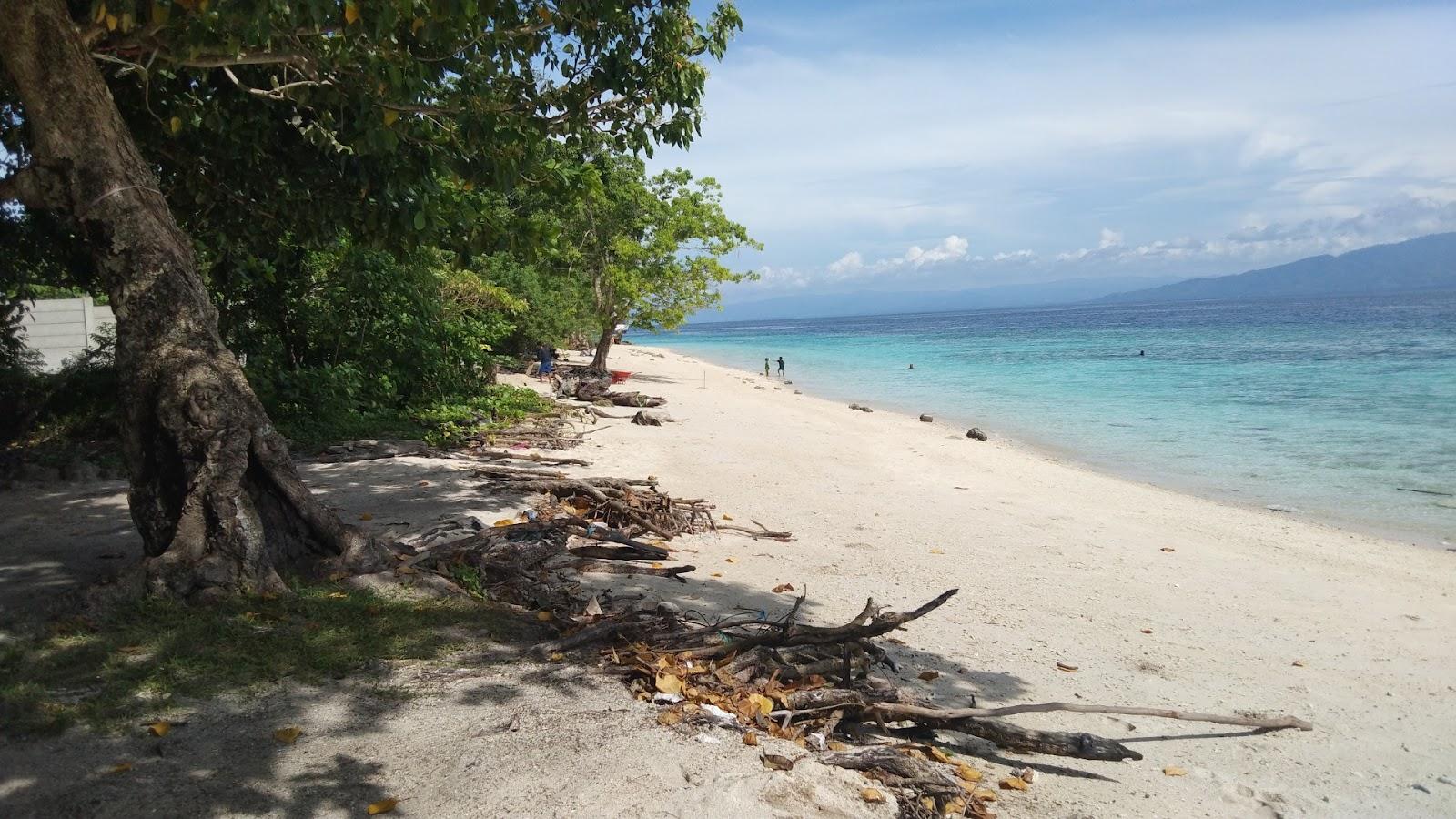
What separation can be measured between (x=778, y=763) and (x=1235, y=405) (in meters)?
26.6

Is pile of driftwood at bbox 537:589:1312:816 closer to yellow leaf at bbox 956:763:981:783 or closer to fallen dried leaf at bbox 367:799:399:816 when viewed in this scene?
yellow leaf at bbox 956:763:981:783

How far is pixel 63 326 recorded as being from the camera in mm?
18438

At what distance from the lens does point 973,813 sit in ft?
11.9

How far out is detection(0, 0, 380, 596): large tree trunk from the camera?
5.02 m

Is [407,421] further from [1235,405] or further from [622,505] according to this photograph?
[1235,405]

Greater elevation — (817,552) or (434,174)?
(434,174)

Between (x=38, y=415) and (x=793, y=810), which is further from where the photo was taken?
(x=38, y=415)

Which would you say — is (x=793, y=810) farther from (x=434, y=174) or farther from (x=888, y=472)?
(x=888, y=472)

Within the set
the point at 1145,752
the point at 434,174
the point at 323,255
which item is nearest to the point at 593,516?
the point at 434,174

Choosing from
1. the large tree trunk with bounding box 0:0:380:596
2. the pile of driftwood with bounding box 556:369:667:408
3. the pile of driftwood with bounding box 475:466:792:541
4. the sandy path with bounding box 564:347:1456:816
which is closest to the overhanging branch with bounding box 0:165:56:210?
the large tree trunk with bounding box 0:0:380:596

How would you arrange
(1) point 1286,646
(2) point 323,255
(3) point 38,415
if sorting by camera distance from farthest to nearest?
(2) point 323,255
(3) point 38,415
(1) point 1286,646

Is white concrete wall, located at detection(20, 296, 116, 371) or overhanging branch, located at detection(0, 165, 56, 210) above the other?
overhanging branch, located at detection(0, 165, 56, 210)

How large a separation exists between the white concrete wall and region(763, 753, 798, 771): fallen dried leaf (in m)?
19.4

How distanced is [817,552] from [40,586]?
586 cm
